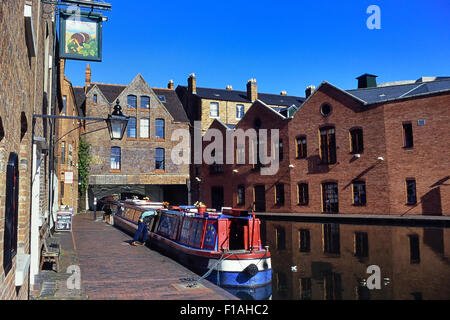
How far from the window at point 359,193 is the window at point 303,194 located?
12.4 ft

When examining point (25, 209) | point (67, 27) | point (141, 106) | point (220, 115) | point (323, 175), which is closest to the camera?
point (25, 209)

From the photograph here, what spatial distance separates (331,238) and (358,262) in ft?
17.7

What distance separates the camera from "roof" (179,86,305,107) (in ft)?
141

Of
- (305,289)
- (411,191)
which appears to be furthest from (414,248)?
(411,191)

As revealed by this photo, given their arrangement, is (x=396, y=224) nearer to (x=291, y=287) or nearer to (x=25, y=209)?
(x=291, y=287)

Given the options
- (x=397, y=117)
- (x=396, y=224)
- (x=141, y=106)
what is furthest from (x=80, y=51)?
(x=141, y=106)

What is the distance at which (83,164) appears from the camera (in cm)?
3497

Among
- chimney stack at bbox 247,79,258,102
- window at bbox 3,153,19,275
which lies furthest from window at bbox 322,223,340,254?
chimney stack at bbox 247,79,258,102

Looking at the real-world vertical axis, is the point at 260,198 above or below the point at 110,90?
below

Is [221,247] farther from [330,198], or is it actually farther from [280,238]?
[330,198]

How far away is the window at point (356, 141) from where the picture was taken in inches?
1054

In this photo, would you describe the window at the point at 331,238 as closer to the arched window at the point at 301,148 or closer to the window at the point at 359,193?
the window at the point at 359,193

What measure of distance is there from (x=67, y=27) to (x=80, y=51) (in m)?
0.64

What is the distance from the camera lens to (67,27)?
9.36m
